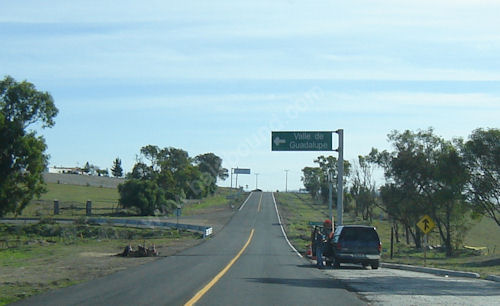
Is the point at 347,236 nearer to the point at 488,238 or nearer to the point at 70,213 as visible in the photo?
the point at 70,213

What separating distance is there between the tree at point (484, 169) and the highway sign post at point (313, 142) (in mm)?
15647

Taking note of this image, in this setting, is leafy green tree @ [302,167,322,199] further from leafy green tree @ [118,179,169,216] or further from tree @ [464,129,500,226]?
tree @ [464,129,500,226]

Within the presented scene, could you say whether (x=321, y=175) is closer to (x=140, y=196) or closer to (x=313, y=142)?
(x=140, y=196)

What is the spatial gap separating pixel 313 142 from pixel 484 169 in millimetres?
18372

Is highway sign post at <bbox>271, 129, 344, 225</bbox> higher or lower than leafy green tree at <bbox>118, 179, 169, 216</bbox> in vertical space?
higher

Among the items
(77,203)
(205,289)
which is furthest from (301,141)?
(77,203)

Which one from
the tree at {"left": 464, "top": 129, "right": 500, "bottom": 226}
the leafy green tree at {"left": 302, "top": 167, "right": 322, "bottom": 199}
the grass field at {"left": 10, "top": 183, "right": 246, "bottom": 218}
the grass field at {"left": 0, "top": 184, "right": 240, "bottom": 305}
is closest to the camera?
the grass field at {"left": 0, "top": 184, "right": 240, "bottom": 305}

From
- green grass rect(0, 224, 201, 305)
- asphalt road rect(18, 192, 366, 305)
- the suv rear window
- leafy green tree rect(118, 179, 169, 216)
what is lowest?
green grass rect(0, 224, 201, 305)

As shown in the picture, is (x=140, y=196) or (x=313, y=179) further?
(x=313, y=179)

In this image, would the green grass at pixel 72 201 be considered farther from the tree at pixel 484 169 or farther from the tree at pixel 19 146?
the tree at pixel 484 169

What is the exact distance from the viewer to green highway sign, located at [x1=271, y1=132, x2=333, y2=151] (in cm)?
3778

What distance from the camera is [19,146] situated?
62.5 metres

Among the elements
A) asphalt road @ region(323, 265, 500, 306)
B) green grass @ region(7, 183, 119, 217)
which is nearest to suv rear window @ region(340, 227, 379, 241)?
asphalt road @ region(323, 265, 500, 306)

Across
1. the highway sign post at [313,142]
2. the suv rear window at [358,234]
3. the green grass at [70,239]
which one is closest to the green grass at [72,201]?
the green grass at [70,239]
